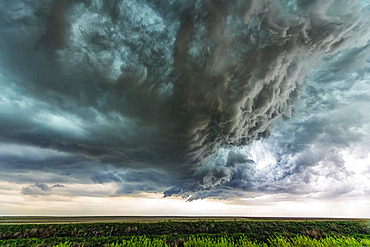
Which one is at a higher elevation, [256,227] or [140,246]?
[256,227]

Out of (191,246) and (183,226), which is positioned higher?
(183,226)

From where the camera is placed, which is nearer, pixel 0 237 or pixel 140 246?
pixel 140 246

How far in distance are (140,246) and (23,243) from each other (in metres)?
20.4

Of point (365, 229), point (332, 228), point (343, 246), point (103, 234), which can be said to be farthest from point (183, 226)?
point (365, 229)

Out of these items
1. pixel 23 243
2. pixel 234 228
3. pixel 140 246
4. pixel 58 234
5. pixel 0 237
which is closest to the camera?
pixel 140 246

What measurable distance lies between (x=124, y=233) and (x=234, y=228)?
27.3m

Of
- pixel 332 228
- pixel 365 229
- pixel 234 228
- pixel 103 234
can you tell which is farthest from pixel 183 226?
pixel 365 229

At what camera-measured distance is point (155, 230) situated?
49.0 meters

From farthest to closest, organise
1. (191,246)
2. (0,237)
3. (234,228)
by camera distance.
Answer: (234,228), (0,237), (191,246)

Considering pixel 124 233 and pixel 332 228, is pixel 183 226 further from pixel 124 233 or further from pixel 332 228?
pixel 332 228

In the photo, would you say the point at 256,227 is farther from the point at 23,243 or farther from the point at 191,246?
the point at 23,243

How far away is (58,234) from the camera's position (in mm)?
43844

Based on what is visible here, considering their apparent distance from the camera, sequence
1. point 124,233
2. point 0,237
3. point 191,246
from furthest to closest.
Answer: point 124,233
point 0,237
point 191,246

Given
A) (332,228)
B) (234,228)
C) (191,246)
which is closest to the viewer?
(191,246)
